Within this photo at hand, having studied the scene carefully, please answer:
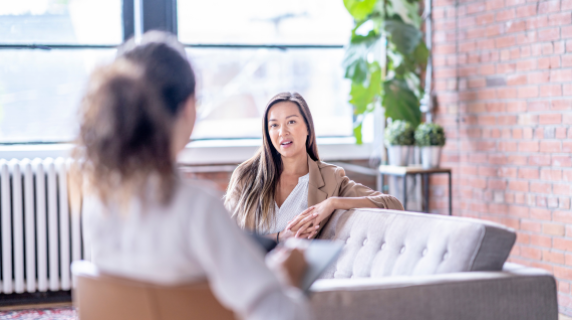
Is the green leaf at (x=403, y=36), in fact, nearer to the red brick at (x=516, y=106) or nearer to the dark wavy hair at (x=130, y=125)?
the red brick at (x=516, y=106)

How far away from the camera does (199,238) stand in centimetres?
96

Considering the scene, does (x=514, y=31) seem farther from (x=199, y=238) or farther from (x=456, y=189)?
(x=199, y=238)

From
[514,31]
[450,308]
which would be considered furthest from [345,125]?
[450,308]

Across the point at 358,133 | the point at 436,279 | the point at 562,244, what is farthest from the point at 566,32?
the point at 436,279

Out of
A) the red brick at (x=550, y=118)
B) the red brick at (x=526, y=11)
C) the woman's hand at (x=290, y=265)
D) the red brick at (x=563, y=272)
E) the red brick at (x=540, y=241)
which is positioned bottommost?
the red brick at (x=563, y=272)

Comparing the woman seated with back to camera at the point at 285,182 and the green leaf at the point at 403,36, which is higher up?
the green leaf at the point at 403,36

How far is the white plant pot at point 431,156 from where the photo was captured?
12.3 feet

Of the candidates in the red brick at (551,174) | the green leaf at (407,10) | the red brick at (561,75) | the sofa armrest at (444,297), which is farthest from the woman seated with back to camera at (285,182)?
the green leaf at (407,10)

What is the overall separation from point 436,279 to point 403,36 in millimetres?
2579

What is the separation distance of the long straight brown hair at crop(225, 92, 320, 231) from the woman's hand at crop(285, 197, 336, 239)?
224 millimetres

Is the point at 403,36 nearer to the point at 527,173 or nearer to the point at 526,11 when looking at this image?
the point at 526,11

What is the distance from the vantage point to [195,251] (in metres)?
0.98

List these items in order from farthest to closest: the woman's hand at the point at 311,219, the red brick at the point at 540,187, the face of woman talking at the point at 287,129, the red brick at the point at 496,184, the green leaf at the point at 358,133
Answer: the green leaf at the point at 358,133, the red brick at the point at 496,184, the red brick at the point at 540,187, the face of woman talking at the point at 287,129, the woman's hand at the point at 311,219

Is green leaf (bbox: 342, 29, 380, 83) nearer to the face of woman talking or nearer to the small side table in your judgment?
the small side table
